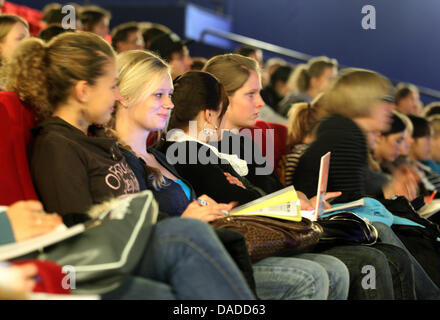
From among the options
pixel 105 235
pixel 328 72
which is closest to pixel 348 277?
pixel 105 235

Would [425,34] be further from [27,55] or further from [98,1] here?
[27,55]

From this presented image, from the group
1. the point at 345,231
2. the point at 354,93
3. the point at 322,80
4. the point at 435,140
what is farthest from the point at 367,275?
the point at 322,80

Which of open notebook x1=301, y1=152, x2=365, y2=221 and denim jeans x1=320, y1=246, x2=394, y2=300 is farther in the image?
open notebook x1=301, y1=152, x2=365, y2=221

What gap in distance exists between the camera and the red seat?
329 cm

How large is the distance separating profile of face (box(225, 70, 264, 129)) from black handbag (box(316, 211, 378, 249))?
0.59m

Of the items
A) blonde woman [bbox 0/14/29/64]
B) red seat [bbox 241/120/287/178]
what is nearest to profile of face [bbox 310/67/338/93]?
red seat [bbox 241/120/287/178]

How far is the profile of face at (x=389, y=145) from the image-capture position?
13.2 feet

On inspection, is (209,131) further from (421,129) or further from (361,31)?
(361,31)

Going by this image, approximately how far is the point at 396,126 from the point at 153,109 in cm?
200

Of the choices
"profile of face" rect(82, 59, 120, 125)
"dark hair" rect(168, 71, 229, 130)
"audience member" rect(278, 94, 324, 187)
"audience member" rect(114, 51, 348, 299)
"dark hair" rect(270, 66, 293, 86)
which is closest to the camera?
"profile of face" rect(82, 59, 120, 125)

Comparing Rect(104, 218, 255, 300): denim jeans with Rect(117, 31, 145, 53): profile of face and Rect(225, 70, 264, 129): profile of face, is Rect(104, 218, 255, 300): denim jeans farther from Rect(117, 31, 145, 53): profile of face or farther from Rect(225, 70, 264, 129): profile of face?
Rect(117, 31, 145, 53): profile of face

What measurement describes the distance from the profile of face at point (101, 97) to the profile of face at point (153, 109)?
0.21m

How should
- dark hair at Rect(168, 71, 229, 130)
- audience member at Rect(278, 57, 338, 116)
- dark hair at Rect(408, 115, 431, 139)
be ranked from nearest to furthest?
dark hair at Rect(168, 71, 229, 130) < dark hair at Rect(408, 115, 431, 139) < audience member at Rect(278, 57, 338, 116)
